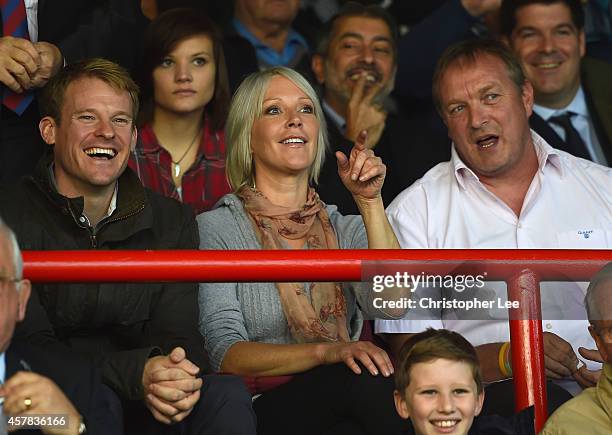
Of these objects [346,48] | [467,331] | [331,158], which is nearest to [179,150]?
[331,158]

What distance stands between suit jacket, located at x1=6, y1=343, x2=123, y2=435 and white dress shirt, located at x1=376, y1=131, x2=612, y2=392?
138 cm

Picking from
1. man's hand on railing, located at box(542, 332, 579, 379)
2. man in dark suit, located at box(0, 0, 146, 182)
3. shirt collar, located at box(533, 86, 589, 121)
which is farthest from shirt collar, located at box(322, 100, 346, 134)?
man's hand on railing, located at box(542, 332, 579, 379)

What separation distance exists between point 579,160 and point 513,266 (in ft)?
4.88

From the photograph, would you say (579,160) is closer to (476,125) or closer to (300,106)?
(476,125)

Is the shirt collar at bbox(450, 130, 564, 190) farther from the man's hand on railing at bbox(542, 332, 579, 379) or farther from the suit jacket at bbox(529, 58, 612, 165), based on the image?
the man's hand on railing at bbox(542, 332, 579, 379)

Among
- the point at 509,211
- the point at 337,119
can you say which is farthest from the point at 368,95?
the point at 509,211

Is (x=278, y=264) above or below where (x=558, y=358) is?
above

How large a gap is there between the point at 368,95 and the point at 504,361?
88.0 inches

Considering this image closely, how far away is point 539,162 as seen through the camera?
14.5ft

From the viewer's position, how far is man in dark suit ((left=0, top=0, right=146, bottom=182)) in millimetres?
4156

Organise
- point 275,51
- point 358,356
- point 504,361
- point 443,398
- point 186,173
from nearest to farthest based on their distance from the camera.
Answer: point 443,398
point 504,361
point 358,356
point 186,173
point 275,51

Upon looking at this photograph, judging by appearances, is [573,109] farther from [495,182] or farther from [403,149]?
[495,182]

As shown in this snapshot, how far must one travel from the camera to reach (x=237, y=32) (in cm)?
570

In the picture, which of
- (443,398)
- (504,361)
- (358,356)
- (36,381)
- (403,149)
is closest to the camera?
(36,381)
